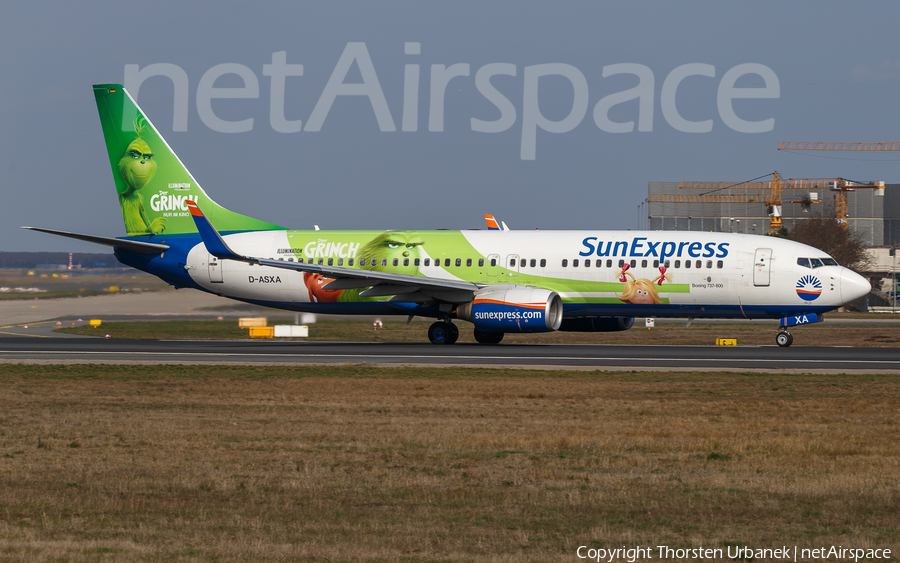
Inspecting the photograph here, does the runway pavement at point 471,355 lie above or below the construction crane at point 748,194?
below

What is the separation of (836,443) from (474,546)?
7.56m

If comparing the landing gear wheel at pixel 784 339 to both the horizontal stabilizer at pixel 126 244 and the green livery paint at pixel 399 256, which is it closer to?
the green livery paint at pixel 399 256

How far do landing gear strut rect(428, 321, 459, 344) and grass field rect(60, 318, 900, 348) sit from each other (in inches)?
156

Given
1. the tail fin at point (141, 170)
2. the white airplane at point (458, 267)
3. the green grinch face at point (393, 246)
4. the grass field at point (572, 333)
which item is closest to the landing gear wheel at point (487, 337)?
the white airplane at point (458, 267)

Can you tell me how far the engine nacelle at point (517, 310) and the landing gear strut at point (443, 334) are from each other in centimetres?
209

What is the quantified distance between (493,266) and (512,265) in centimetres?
71

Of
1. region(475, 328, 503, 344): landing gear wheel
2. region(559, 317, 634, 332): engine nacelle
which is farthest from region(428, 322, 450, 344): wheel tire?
region(559, 317, 634, 332): engine nacelle

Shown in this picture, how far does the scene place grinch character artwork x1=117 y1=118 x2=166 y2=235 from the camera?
4078 cm

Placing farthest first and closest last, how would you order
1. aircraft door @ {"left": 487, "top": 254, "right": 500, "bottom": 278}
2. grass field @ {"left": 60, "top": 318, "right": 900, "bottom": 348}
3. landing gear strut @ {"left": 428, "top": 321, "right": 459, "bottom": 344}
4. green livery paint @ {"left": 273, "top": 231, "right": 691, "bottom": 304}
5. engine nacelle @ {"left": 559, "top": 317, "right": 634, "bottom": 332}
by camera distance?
grass field @ {"left": 60, "top": 318, "right": 900, "bottom": 348}
engine nacelle @ {"left": 559, "top": 317, "right": 634, "bottom": 332}
landing gear strut @ {"left": 428, "top": 321, "right": 459, "bottom": 344}
aircraft door @ {"left": 487, "top": 254, "right": 500, "bottom": 278}
green livery paint @ {"left": 273, "top": 231, "right": 691, "bottom": 304}

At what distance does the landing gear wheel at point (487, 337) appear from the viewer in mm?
37625

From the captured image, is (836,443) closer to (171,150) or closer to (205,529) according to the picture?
(205,529)

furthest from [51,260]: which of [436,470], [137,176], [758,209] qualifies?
[758,209]

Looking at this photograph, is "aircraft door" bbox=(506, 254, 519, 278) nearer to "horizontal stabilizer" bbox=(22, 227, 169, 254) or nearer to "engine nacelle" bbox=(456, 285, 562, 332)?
"engine nacelle" bbox=(456, 285, 562, 332)

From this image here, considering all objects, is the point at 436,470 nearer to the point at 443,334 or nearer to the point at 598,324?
the point at 443,334
